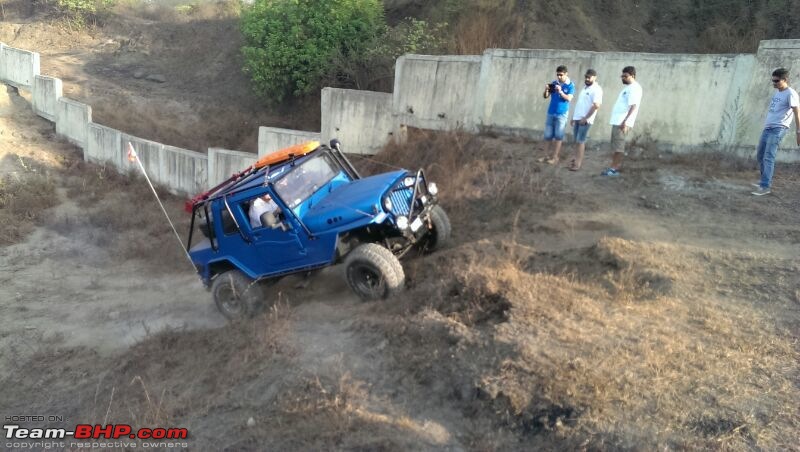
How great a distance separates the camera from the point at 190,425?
5566 mm

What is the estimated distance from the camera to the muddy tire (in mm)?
8266

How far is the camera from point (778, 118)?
317 inches

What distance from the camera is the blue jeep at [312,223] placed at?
730cm

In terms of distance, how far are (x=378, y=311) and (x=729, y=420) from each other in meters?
3.82

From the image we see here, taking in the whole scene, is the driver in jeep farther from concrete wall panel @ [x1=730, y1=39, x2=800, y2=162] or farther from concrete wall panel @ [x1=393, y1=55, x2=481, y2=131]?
concrete wall panel @ [x1=730, y1=39, x2=800, y2=162]

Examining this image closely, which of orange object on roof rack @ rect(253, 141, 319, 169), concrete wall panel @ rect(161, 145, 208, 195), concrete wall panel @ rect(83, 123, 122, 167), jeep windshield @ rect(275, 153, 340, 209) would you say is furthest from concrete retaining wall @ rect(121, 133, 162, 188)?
jeep windshield @ rect(275, 153, 340, 209)

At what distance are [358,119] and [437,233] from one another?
6321 millimetres

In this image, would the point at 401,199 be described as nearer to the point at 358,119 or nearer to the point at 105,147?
the point at 358,119

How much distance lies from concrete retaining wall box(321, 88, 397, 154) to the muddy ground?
1.66m

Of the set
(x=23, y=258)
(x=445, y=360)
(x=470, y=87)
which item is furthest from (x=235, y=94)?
(x=445, y=360)

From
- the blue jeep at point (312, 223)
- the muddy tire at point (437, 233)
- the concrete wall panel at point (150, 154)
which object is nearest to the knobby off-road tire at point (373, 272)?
the blue jeep at point (312, 223)

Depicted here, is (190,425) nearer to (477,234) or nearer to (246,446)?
(246,446)

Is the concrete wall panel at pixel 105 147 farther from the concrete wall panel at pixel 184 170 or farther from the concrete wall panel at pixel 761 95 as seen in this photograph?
the concrete wall panel at pixel 761 95

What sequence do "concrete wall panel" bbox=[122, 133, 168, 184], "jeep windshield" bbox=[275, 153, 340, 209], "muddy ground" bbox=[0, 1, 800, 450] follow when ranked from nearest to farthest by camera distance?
"muddy ground" bbox=[0, 1, 800, 450] → "jeep windshield" bbox=[275, 153, 340, 209] → "concrete wall panel" bbox=[122, 133, 168, 184]
